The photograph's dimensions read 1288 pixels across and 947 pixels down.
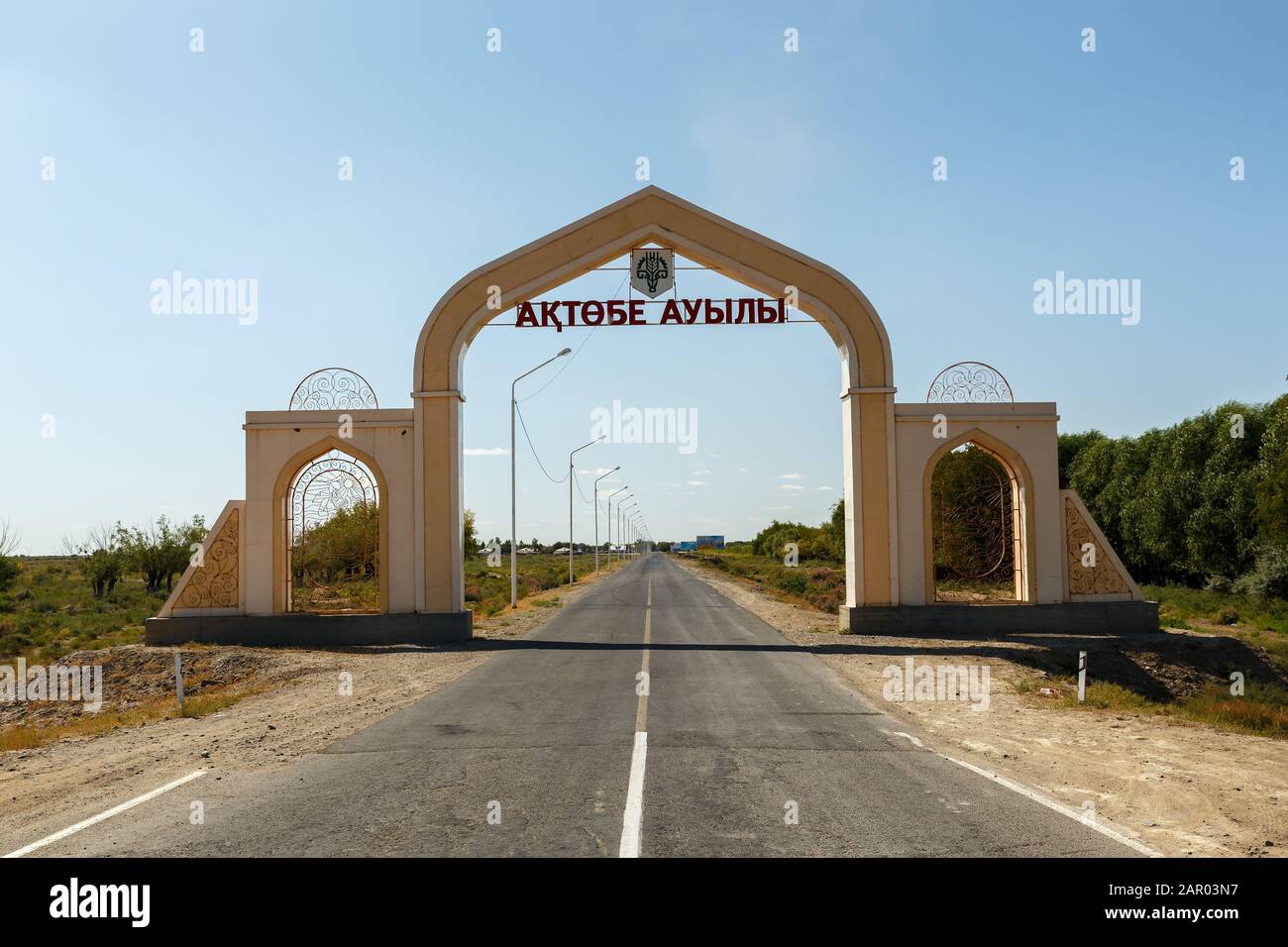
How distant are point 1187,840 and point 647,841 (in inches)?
154

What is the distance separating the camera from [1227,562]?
37719 millimetres

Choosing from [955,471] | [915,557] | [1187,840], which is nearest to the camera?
[1187,840]

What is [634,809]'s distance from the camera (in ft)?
23.3

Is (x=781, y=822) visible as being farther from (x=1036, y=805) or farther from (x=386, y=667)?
(x=386, y=667)

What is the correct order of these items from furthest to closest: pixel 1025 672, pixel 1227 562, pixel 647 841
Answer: pixel 1227 562, pixel 1025 672, pixel 647 841

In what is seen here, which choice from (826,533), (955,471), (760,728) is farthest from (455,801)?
(826,533)

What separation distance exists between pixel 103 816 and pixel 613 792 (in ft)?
13.1

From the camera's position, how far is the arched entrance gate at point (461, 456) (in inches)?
852

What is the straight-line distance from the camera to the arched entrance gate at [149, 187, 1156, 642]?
21641 millimetres

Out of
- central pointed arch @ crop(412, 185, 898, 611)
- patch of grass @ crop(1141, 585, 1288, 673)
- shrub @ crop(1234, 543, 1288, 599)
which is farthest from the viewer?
shrub @ crop(1234, 543, 1288, 599)

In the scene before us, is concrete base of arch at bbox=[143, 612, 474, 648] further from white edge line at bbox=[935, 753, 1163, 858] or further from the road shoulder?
white edge line at bbox=[935, 753, 1163, 858]

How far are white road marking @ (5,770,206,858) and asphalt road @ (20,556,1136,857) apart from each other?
131 millimetres

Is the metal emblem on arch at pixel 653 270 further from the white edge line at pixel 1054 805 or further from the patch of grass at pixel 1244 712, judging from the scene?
the white edge line at pixel 1054 805

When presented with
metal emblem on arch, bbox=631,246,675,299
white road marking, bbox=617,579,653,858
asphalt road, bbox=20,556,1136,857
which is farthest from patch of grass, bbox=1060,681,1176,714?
metal emblem on arch, bbox=631,246,675,299
